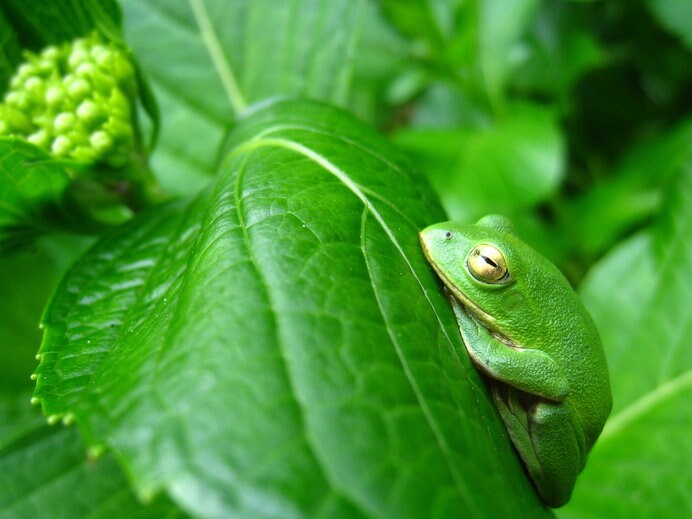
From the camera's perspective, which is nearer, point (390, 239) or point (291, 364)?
point (291, 364)

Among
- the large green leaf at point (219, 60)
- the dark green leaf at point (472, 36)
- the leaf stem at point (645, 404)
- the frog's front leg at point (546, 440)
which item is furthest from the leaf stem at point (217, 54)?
the leaf stem at point (645, 404)

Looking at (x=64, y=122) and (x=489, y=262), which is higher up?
(x=64, y=122)

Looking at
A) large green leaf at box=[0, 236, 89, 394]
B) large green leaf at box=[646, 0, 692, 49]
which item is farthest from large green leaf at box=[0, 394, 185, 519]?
large green leaf at box=[646, 0, 692, 49]

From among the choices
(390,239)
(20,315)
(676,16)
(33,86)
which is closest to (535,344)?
(390,239)

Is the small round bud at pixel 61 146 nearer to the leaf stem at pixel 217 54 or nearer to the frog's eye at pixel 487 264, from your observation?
the leaf stem at pixel 217 54

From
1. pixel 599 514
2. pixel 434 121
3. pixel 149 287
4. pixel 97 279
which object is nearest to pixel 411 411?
pixel 149 287

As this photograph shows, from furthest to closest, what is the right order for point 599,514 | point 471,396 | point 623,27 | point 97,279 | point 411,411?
point 623,27 → point 599,514 → point 97,279 → point 471,396 → point 411,411

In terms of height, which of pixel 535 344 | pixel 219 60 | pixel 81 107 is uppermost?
pixel 81 107

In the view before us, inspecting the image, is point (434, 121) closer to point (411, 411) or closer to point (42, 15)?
point (42, 15)

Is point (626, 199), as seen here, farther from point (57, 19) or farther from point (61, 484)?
point (61, 484)
